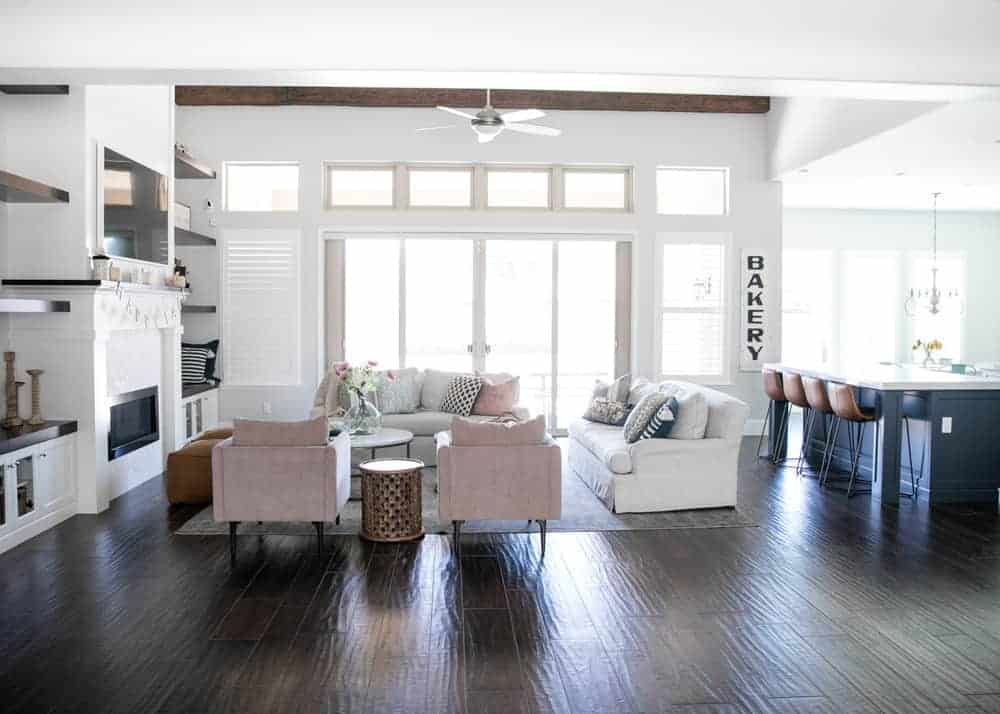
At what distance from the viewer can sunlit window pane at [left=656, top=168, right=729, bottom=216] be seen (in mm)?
9500

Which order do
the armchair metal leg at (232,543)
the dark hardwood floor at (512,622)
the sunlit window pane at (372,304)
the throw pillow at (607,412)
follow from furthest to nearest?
the sunlit window pane at (372,304)
the throw pillow at (607,412)
the armchair metal leg at (232,543)
the dark hardwood floor at (512,622)

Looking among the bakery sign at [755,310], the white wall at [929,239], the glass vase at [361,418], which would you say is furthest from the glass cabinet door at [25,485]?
the white wall at [929,239]

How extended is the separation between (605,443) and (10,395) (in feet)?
13.5

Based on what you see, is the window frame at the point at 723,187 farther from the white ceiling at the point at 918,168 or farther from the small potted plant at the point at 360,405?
the small potted plant at the point at 360,405

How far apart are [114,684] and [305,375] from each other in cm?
610

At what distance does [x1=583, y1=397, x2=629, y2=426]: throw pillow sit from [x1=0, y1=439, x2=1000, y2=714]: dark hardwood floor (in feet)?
6.12

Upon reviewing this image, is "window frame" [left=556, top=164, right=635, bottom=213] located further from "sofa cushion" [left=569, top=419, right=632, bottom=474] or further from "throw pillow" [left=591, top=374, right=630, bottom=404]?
"sofa cushion" [left=569, top=419, right=632, bottom=474]

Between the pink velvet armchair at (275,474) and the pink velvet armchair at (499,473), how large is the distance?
68 centimetres

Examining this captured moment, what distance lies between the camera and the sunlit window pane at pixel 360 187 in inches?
363

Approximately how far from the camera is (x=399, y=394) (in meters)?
7.96

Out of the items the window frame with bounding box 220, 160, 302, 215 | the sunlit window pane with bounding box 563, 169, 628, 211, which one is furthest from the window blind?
the sunlit window pane with bounding box 563, 169, 628, 211

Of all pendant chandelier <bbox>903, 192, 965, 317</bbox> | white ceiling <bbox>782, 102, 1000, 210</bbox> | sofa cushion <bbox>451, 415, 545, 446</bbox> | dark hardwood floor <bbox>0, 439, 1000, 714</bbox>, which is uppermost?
white ceiling <bbox>782, 102, 1000, 210</bbox>

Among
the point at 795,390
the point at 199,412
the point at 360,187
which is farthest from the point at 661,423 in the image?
the point at 360,187

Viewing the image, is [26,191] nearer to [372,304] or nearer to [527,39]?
[527,39]
